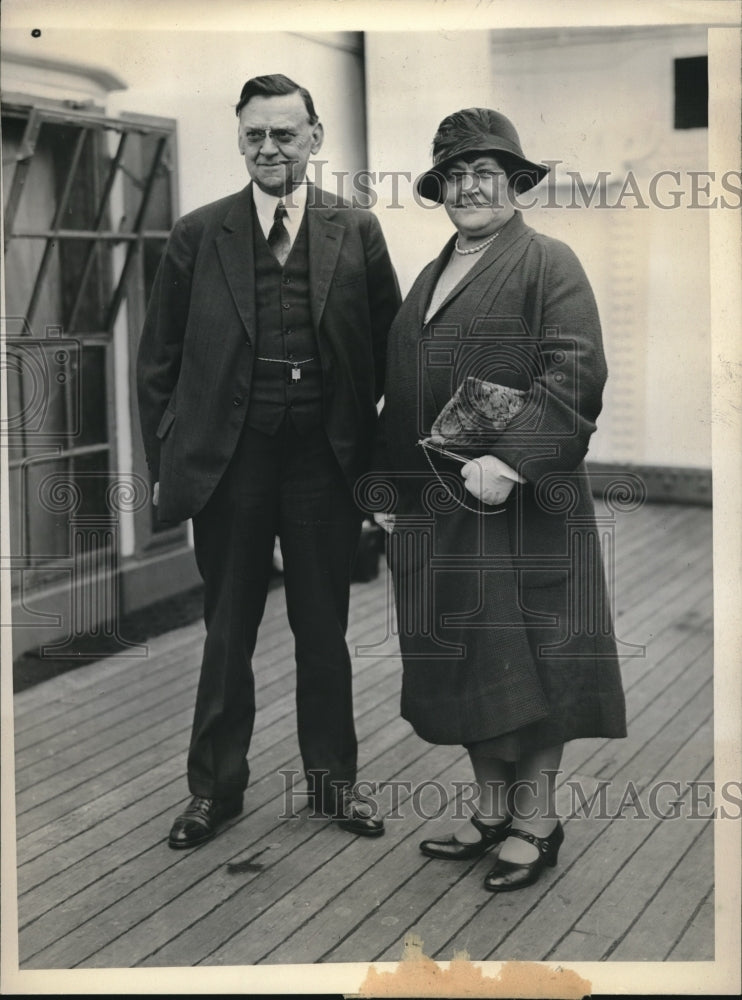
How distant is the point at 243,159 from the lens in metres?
3.19

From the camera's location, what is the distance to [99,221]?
4.68 metres

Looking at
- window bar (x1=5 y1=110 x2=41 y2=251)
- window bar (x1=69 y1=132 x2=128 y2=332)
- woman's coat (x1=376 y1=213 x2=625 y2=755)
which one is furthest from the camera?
window bar (x1=69 y1=132 x2=128 y2=332)

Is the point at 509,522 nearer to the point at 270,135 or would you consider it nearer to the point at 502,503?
the point at 502,503

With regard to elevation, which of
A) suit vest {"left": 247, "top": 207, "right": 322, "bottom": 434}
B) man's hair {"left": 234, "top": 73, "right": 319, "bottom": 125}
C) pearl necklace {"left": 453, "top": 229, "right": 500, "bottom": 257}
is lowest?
suit vest {"left": 247, "top": 207, "right": 322, "bottom": 434}

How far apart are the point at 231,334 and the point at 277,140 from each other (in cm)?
50

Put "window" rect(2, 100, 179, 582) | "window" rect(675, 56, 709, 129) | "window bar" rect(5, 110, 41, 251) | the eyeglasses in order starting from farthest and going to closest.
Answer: "window" rect(2, 100, 179, 582)
"window bar" rect(5, 110, 41, 251)
the eyeglasses
"window" rect(675, 56, 709, 129)

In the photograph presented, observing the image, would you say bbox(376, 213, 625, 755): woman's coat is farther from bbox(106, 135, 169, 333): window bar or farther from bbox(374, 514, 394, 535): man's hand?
bbox(106, 135, 169, 333): window bar

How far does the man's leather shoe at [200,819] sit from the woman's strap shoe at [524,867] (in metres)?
0.79

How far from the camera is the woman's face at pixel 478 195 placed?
2928 mm

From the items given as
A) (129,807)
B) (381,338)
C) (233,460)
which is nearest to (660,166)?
(381,338)

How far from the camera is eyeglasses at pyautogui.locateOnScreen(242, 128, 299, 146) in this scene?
3.02 meters

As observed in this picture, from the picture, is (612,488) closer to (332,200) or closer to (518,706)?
(518,706)

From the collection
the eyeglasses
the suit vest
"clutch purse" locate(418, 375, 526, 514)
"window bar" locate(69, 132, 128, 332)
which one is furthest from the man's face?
"window bar" locate(69, 132, 128, 332)

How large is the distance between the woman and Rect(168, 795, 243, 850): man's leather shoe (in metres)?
0.66
